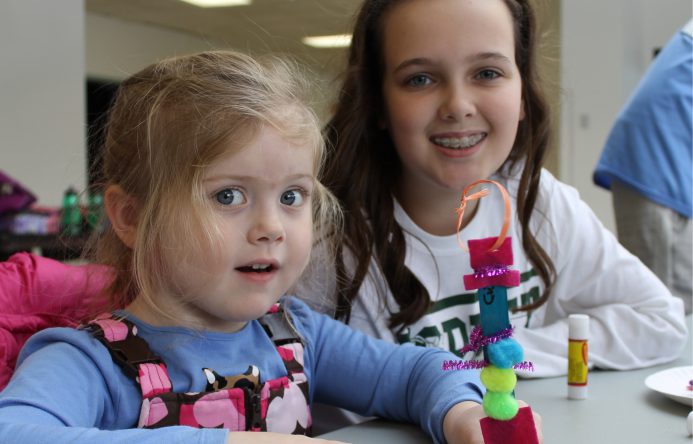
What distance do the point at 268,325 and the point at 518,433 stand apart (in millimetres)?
423

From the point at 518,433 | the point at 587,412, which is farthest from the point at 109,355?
the point at 587,412

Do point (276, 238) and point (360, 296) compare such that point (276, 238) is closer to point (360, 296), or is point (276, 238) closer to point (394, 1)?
point (360, 296)

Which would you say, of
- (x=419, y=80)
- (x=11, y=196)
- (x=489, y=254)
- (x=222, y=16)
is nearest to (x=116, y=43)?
(x=222, y=16)

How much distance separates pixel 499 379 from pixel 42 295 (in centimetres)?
63

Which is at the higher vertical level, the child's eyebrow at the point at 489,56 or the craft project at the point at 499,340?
the child's eyebrow at the point at 489,56

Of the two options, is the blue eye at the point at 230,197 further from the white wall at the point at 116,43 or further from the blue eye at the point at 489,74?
the white wall at the point at 116,43

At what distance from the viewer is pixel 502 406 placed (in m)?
0.61

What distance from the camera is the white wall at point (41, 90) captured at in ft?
16.9

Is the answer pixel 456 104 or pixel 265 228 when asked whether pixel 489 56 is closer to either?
pixel 456 104

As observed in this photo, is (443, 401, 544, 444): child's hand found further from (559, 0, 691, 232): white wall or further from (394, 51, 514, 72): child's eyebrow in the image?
(559, 0, 691, 232): white wall

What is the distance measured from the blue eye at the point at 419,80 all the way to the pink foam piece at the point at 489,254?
60 cm

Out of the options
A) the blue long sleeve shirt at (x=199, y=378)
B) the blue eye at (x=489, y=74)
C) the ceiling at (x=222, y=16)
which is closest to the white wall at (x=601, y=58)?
the ceiling at (x=222, y=16)

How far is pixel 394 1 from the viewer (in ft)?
4.09

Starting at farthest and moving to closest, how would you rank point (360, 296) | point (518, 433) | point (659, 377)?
point (360, 296) < point (659, 377) < point (518, 433)
